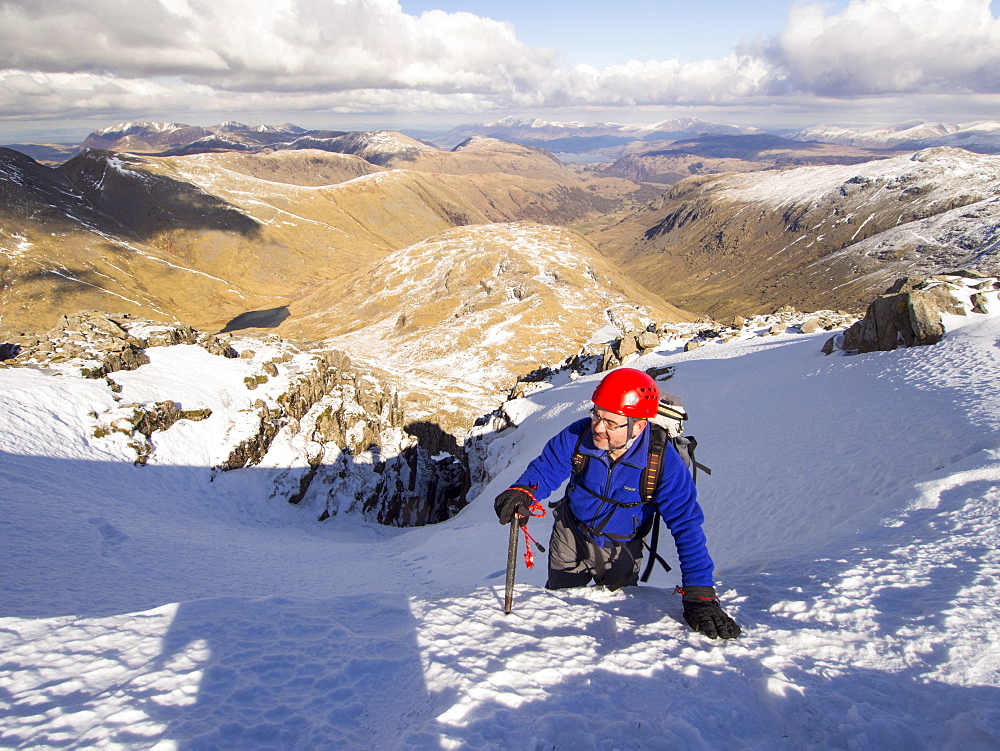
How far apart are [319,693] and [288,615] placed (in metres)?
2.20

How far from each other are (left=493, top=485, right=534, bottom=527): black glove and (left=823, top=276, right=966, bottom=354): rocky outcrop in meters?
20.1

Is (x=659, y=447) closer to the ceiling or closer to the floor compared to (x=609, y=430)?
closer to the floor

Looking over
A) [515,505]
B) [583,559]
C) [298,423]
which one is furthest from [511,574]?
[298,423]

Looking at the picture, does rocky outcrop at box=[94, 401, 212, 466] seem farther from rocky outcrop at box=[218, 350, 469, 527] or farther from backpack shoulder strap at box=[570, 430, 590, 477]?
backpack shoulder strap at box=[570, 430, 590, 477]

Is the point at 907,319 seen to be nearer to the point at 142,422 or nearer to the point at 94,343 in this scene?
the point at 142,422

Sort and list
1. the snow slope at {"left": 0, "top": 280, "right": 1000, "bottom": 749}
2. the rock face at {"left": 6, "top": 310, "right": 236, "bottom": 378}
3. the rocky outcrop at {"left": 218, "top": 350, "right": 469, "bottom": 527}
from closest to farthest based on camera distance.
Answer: the snow slope at {"left": 0, "top": 280, "right": 1000, "bottom": 749} → the rock face at {"left": 6, "top": 310, "right": 236, "bottom": 378} → the rocky outcrop at {"left": 218, "top": 350, "right": 469, "bottom": 527}

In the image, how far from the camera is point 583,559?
698 centimetres

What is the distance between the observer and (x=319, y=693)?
4.77 m

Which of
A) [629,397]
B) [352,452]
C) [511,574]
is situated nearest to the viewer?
[629,397]

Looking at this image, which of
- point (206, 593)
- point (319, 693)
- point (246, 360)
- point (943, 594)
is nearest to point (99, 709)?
point (319, 693)

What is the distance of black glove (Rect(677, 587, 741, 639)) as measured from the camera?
534 cm

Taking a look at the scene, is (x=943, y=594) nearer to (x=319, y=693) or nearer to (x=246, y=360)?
(x=319, y=693)

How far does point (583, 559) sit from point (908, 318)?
66.7 feet

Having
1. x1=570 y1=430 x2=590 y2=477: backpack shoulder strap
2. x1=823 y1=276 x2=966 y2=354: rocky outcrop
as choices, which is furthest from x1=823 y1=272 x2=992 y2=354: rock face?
x1=570 y1=430 x2=590 y2=477: backpack shoulder strap
